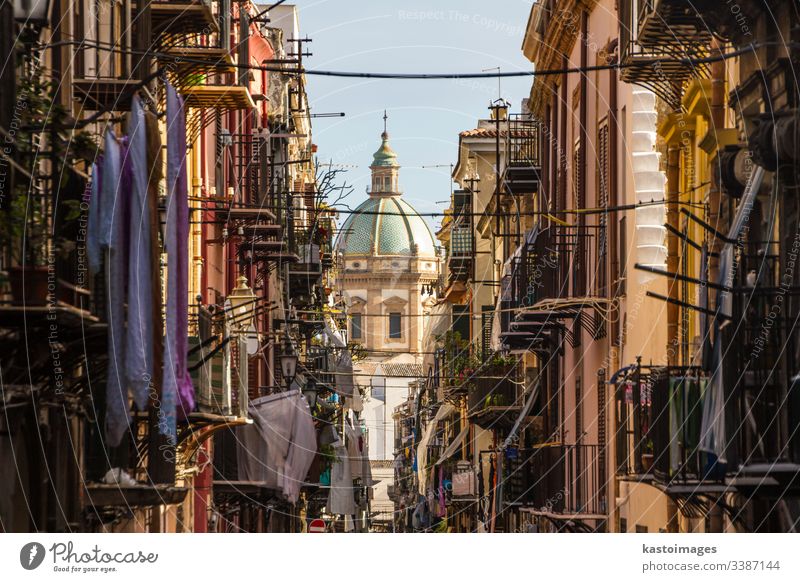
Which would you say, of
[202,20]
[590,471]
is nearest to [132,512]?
[202,20]

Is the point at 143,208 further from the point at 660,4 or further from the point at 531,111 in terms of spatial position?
the point at 531,111

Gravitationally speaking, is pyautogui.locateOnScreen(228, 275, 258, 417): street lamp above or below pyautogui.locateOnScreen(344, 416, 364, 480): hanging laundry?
above

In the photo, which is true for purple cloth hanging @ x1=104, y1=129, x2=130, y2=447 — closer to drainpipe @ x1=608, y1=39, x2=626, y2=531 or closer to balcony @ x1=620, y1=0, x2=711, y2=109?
balcony @ x1=620, y1=0, x2=711, y2=109

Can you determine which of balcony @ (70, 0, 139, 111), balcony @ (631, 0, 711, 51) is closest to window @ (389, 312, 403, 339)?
balcony @ (70, 0, 139, 111)

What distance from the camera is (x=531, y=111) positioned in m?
37.6

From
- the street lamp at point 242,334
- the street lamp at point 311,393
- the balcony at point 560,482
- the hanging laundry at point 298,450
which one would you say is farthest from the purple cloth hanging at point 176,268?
the street lamp at point 311,393

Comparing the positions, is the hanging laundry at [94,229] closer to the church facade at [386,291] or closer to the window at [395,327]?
the church facade at [386,291]

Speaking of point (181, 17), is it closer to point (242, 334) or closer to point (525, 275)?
point (242, 334)

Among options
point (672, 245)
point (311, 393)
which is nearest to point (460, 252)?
point (311, 393)

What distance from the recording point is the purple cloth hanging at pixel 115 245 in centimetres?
1612

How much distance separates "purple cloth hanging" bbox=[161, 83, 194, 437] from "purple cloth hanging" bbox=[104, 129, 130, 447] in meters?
0.55

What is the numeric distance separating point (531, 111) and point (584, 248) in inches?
422

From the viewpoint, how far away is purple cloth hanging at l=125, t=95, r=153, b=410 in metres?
16.3

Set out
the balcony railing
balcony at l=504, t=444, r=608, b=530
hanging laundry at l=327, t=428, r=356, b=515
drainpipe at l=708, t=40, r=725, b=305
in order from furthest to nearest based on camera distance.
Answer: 1. hanging laundry at l=327, t=428, r=356, b=515
2. the balcony railing
3. balcony at l=504, t=444, r=608, b=530
4. drainpipe at l=708, t=40, r=725, b=305
